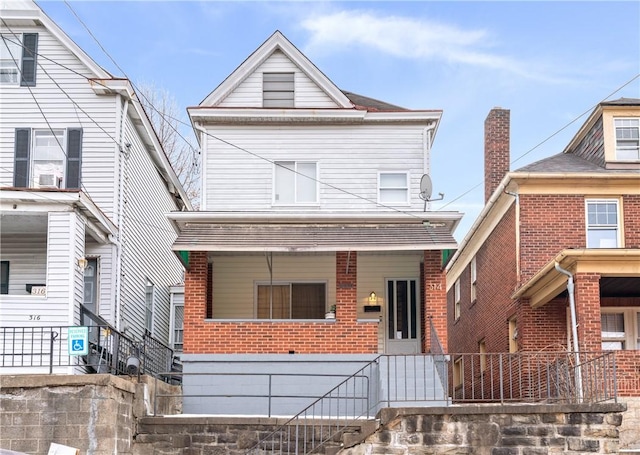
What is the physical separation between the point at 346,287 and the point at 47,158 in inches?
302

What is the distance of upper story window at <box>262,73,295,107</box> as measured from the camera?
22.3 metres

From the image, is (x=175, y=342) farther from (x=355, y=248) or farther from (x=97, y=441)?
(x=97, y=441)

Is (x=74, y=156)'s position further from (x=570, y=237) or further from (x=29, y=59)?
(x=570, y=237)

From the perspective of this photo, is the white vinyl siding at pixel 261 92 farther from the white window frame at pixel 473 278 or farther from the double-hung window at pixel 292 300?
the white window frame at pixel 473 278

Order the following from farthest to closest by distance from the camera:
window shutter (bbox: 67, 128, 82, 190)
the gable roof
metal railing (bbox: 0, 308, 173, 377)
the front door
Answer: the gable roof → the front door → window shutter (bbox: 67, 128, 82, 190) → metal railing (bbox: 0, 308, 173, 377)

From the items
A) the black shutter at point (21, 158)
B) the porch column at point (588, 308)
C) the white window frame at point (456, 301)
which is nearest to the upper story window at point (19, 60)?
the black shutter at point (21, 158)

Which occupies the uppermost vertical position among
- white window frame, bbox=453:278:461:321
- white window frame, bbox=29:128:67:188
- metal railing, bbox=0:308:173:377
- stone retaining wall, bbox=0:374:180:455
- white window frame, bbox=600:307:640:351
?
white window frame, bbox=29:128:67:188

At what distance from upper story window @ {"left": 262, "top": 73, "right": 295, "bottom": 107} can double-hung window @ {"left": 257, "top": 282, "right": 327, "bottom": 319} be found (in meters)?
4.22

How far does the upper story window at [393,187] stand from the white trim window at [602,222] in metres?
4.39

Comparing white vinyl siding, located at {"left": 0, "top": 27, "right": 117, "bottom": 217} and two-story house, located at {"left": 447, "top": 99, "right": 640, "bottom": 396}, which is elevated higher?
white vinyl siding, located at {"left": 0, "top": 27, "right": 117, "bottom": 217}

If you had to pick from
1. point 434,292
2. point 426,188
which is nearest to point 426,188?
point 426,188

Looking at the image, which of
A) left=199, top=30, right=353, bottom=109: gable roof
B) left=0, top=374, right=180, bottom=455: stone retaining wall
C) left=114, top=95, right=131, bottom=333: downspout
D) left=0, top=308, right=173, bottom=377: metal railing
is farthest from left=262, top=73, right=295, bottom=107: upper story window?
left=0, top=374, right=180, bottom=455: stone retaining wall

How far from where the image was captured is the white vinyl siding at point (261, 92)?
874 inches

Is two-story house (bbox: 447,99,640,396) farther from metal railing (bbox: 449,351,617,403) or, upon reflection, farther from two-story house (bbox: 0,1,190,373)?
two-story house (bbox: 0,1,190,373)
